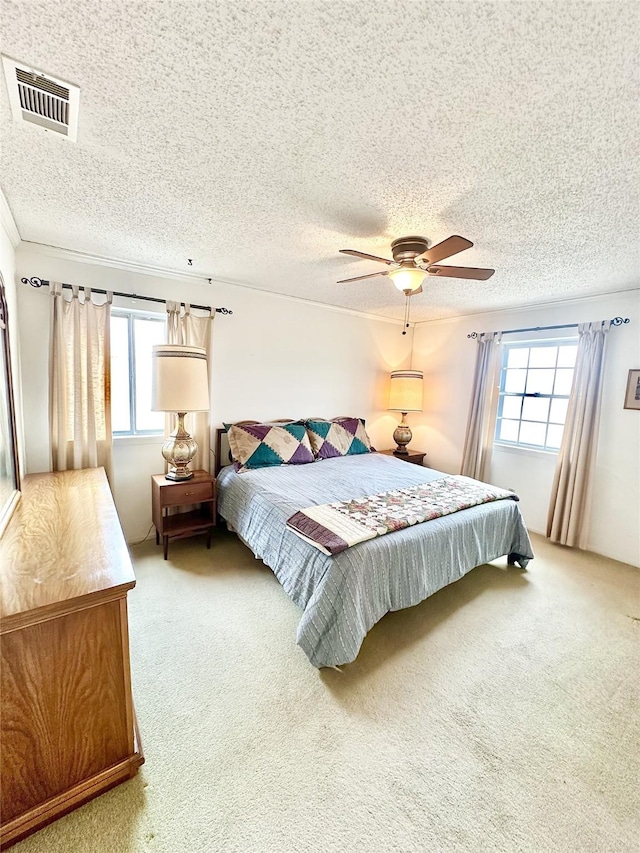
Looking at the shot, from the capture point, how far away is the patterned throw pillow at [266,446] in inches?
120

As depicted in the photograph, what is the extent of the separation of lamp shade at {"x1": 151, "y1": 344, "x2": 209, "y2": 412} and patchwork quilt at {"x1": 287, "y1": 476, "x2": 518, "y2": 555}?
1237mm

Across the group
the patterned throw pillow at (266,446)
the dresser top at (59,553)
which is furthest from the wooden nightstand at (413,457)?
the dresser top at (59,553)

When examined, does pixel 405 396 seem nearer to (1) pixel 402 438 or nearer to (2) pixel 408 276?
(1) pixel 402 438

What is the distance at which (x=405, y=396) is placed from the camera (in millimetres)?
4164

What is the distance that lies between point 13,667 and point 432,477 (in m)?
2.76

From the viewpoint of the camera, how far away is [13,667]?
39.6 inches

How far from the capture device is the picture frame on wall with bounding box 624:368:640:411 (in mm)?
2830

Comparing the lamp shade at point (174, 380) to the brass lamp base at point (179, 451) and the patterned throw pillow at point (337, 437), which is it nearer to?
the brass lamp base at point (179, 451)

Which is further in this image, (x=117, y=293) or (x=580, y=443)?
(x=580, y=443)

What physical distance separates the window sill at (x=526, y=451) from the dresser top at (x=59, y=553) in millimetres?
3635

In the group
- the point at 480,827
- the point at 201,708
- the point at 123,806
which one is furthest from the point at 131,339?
the point at 480,827

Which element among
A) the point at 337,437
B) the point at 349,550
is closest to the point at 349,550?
the point at 349,550

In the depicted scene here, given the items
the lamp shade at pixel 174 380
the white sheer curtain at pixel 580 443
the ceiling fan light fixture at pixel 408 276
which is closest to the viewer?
the ceiling fan light fixture at pixel 408 276

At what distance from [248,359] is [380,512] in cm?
202
